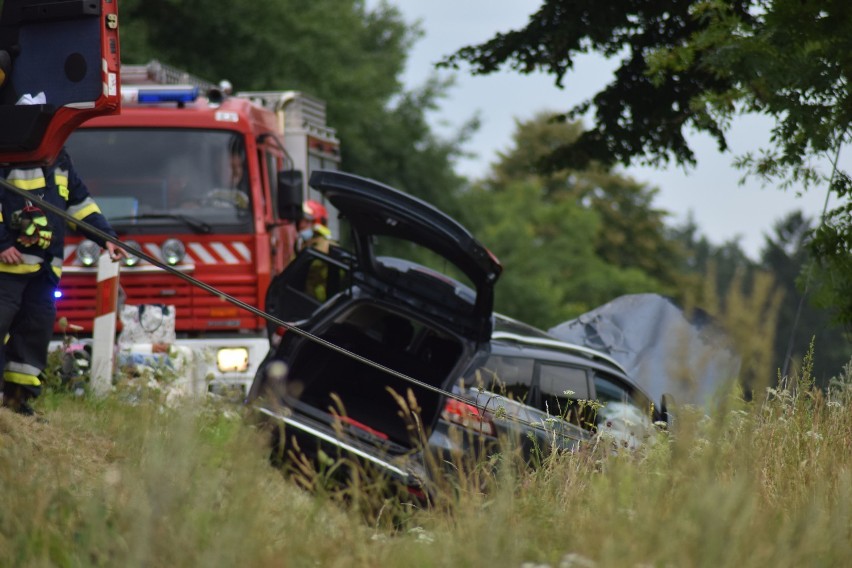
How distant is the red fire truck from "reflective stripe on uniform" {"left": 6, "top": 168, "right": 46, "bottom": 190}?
10.8 feet

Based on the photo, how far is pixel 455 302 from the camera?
27.6ft

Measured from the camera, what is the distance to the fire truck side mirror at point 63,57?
7.54 meters

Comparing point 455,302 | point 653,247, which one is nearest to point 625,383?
point 455,302

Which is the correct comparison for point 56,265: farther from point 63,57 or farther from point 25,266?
point 63,57

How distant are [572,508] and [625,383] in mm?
4269

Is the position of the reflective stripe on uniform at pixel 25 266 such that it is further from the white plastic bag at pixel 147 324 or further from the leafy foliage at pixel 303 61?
the leafy foliage at pixel 303 61

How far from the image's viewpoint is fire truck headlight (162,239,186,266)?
10508mm

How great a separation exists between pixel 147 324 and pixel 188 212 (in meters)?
1.06

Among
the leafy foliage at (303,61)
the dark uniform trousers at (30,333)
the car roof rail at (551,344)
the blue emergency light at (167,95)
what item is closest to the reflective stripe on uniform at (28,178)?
the dark uniform trousers at (30,333)

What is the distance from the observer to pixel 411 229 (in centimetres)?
798

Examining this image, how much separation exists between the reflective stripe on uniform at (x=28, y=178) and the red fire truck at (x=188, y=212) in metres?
3.29

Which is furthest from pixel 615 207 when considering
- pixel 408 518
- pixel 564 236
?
pixel 408 518

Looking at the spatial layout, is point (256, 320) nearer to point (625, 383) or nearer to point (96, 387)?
point (96, 387)

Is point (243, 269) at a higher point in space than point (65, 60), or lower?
lower
